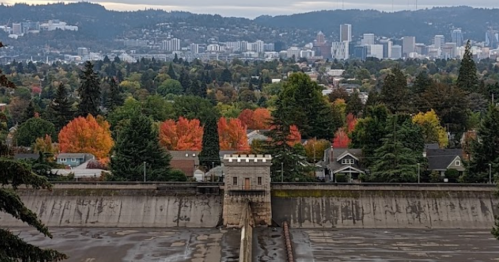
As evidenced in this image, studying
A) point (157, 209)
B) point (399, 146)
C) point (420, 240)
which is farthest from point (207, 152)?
point (420, 240)

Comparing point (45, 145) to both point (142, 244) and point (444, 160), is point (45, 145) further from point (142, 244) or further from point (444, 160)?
point (142, 244)

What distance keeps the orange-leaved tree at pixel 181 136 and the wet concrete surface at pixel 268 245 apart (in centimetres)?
3659

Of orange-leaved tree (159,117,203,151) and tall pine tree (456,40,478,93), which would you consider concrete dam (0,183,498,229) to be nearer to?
orange-leaved tree (159,117,203,151)

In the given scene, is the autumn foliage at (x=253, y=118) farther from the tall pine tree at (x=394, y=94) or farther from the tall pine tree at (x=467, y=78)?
the tall pine tree at (x=467, y=78)

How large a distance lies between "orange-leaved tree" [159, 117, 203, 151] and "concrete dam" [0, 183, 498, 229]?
32.3 m

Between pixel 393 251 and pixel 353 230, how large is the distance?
19.6 feet

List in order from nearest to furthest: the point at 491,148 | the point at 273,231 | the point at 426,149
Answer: the point at 273,231
the point at 491,148
the point at 426,149

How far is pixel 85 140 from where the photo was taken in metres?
85.8

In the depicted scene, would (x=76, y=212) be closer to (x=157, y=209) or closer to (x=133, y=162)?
(x=157, y=209)

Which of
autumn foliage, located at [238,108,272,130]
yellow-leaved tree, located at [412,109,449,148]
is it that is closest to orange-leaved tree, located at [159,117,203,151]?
yellow-leaved tree, located at [412,109,449,148]

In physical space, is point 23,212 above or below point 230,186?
above

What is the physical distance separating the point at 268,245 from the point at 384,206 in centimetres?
947

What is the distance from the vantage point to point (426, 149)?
77.6 metres

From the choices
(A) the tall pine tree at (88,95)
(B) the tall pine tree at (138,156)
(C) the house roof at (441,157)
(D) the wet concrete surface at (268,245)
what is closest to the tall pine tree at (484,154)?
(C) the house roof at (441,157)
